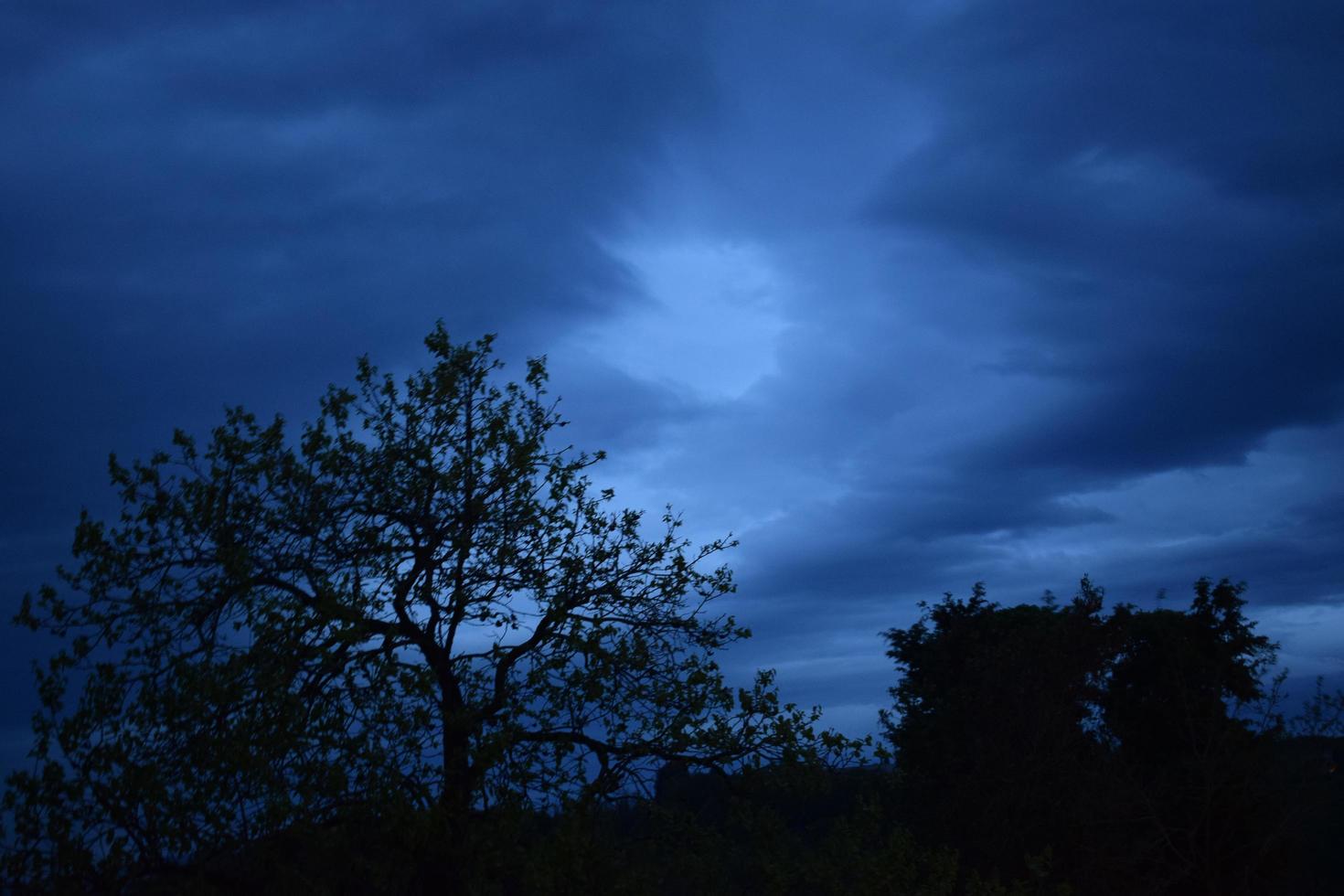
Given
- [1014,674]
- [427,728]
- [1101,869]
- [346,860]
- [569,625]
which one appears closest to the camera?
[346,860]

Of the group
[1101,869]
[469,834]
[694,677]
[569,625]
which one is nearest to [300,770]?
[469,834]

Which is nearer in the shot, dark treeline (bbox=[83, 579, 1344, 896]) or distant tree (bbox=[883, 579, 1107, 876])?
dark treeline (bbox=[83, 579, 1344, 896])

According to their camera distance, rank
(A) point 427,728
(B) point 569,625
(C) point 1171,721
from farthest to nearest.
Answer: (C) point 1171,721 → (B) point 569,625 → (A) point 427,728

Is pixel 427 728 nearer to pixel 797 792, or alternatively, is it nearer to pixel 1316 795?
pixel 797 792

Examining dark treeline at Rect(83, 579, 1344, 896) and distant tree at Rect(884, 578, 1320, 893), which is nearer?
dark treeline at Rect(83, 579, 1344, 896)

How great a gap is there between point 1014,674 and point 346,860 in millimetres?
24821

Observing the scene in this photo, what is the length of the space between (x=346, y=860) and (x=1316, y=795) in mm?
31760

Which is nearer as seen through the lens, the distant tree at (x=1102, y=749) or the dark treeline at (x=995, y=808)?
the dark treeline at (x=995, y=808)

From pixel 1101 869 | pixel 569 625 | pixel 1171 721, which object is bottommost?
pixel 1101 869

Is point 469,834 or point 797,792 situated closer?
point 469,834

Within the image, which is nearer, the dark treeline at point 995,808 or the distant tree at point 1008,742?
the dark treeline at point 995,808

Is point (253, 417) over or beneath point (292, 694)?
over

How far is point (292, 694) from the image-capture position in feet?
37.9

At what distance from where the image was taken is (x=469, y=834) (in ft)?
37.1
